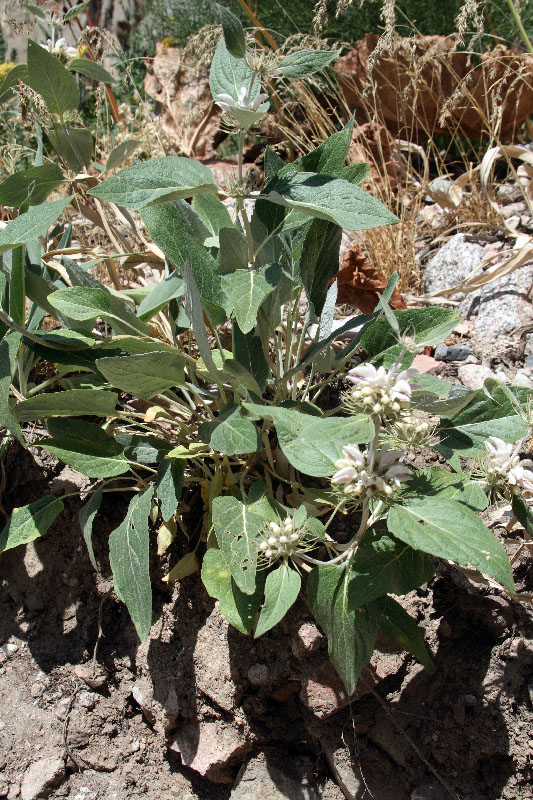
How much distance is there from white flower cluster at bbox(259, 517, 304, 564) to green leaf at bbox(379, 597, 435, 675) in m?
0.20

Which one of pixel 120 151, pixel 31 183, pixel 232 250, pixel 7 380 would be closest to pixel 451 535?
pixel 232 250

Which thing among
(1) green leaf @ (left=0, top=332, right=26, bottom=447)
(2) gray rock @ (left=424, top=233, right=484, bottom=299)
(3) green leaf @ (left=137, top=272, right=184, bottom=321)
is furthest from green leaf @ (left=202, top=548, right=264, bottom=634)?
(2) gray rock @ (left=424, top=233, right=484, bottom=299)

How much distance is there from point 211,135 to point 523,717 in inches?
118

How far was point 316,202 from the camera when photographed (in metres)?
1.11

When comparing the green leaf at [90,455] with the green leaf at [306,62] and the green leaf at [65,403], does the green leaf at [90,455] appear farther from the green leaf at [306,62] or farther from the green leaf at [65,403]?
the green leaf at [306,62]

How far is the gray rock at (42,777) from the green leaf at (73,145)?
4.59 feet

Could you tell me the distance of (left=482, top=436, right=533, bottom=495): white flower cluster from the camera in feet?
3.70

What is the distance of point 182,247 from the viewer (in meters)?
1.38

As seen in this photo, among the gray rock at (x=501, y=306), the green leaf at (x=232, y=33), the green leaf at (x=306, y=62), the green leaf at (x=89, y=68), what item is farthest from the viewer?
the gray rock at (x=501, y=306)

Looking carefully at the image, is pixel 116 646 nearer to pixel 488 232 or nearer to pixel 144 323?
pixel 144 323

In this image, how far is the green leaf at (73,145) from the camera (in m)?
1.69

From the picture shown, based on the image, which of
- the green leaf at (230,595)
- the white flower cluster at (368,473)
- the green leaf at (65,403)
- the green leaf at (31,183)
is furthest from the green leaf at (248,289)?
the green leaf at (31,183)

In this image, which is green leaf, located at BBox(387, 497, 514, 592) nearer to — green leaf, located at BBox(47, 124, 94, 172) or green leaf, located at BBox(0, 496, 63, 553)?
green leaf, located at BBox(0, 496, 63, 553)

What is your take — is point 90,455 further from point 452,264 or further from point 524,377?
point 452,264
